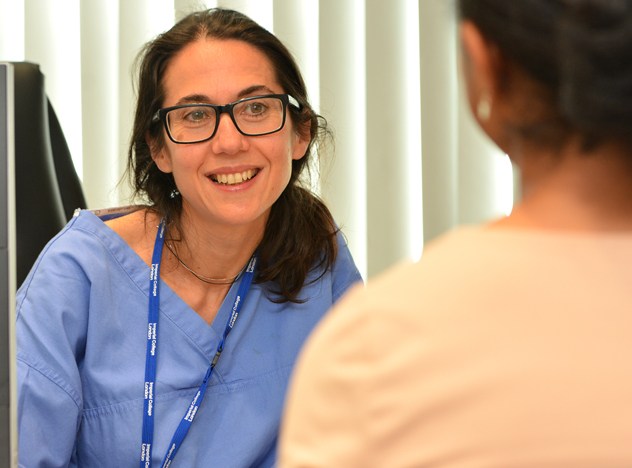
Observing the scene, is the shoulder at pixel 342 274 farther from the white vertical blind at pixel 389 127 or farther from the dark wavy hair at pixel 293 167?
the white vertical blind at pixel 389 127

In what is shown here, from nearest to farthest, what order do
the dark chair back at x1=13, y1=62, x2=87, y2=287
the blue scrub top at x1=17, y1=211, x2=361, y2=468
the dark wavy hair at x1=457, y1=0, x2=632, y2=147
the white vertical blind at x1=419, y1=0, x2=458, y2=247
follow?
1. the dark wavy hair at x1=457, y1=0, x2=632, y2=147
2. the blue scrub top at x1=17, y1=211, x2=361, y2=468
3. the dark chair back at x1=13, y1=62, x2=87, y2=287
4. the white vertical blind at x1=419, y1=0, x2=458, y2=247

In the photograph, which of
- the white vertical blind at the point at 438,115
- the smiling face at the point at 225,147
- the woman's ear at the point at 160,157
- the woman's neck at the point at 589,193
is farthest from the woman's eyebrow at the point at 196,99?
the woman's neck at the point at 589,193

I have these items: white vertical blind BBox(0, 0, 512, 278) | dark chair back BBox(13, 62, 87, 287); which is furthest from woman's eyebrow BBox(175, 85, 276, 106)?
white vertical blind BBox(0, 0, 512, 278)

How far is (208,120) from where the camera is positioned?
3.67 ft

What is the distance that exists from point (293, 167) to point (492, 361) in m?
1.03

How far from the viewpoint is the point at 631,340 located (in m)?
0.34

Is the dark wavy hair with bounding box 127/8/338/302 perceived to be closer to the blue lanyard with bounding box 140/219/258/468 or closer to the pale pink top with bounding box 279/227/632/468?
the blue lanyard with bounding box 140/219/258/468

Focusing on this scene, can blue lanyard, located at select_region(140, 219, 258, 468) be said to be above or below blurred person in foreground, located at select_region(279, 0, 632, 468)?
below

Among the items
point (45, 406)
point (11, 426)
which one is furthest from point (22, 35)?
point (11, 426)

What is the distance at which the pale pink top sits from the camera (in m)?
0.34

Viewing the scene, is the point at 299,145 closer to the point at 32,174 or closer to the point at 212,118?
the point at 212,118

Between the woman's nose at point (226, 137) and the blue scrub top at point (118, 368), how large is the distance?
257mm

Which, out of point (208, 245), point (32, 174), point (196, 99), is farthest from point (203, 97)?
point (32, 174)

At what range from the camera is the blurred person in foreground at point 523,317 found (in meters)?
0.33
